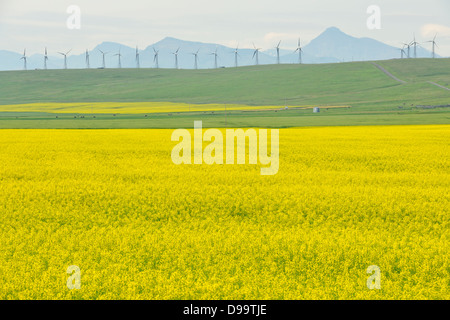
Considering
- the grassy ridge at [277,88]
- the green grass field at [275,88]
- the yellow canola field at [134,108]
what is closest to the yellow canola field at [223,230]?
the yellow canola field at [134,108]

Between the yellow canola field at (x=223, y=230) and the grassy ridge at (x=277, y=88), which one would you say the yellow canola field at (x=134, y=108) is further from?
the yellow canola field at (x=223, y=230)

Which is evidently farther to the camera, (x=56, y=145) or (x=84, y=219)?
(x=56, y=145)

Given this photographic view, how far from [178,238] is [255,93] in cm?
15012

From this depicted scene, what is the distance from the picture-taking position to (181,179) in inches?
719

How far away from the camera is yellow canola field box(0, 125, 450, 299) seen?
8.46 meters

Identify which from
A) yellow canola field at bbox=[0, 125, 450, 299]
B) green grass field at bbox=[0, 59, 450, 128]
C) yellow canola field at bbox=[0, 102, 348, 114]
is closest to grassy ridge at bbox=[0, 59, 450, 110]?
green grass field at bbox=[0, 59, 450, 128]

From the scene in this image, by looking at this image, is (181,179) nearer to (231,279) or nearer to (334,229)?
(334,229)

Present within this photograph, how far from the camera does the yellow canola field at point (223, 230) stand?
8461mm

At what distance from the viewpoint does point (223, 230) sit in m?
11.9

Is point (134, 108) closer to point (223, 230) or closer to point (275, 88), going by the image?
point (275, 88)

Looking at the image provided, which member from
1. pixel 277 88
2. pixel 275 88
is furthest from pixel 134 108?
pixel 277 88

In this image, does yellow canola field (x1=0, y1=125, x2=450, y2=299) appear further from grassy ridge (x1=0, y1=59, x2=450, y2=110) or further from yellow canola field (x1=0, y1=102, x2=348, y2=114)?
grassy ridge (x1=0, y1=59, x2=450, y2=110)

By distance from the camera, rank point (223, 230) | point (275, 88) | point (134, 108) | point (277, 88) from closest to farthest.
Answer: point (223, 230), point (134, 108), point (277, 88), point (275, 88)

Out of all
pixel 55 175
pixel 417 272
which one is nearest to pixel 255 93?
pixel 55 175
